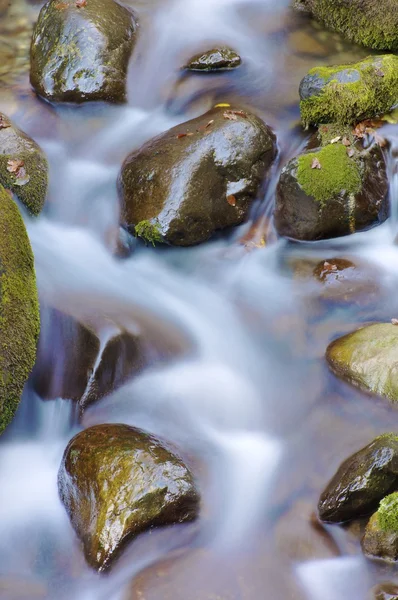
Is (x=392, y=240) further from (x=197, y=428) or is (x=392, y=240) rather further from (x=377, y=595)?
(x=377, y=595)

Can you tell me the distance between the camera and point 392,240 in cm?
687

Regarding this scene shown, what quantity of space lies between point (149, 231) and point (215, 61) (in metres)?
3.08

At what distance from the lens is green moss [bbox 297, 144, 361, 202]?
6.48m

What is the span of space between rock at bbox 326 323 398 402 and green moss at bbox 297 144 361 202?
1507 millimetres

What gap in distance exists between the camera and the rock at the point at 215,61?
838 centimetres

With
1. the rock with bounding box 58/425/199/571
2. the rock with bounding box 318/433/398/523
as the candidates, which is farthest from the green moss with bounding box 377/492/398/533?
the rock with bounding box 58/425/199/571

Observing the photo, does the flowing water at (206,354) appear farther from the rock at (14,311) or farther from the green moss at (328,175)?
the green moss at (328,175)

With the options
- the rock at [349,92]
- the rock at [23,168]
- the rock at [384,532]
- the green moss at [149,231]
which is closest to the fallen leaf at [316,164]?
the rock at [349,92]

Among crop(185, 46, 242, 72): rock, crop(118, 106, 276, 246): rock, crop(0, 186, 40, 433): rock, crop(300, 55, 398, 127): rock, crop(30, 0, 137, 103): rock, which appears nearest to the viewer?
crop(0, 186, 40, 433): rock

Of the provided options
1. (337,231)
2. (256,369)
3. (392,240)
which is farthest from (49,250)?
(392,240)

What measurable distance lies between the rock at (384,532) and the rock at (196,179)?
3464 mm

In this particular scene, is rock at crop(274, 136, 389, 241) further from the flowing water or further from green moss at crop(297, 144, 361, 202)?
the flowing water

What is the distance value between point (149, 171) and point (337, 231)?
2.14 metres

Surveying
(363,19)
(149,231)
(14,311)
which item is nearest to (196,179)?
(149,231)
